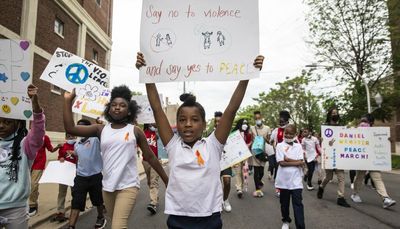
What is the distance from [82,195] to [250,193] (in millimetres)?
5306

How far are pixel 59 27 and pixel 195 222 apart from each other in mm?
17991

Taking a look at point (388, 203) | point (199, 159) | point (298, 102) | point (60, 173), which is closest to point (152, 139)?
point (60, 173)

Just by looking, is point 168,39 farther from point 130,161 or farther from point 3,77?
point 3,77

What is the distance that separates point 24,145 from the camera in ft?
10.00

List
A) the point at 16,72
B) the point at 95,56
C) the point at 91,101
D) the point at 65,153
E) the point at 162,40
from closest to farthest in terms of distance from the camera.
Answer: the point at 162,40 < the point at 16,72 < the point at 91,101 < the point at 65,153 < the point at 95,56

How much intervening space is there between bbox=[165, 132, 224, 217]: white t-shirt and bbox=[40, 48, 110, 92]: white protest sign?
8.76 feet

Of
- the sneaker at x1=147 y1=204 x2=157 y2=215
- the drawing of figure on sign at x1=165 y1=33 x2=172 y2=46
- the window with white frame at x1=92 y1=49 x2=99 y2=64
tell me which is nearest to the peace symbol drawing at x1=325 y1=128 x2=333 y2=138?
the sneaker at x1=147 y1=204 x2=157 y2=215

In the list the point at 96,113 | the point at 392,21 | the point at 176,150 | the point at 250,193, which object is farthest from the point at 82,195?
the point at 392,21

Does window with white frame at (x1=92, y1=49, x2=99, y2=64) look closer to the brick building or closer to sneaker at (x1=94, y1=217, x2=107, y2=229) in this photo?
the brick building

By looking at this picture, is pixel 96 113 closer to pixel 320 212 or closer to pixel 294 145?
pixel 294 145

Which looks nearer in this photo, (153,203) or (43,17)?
(153,203)

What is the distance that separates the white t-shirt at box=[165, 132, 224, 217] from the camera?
98.6 inches

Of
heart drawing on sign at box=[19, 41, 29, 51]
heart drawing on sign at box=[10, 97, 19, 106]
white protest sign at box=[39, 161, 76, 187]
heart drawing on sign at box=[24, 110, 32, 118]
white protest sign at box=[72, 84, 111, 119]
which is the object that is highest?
heart drawing on sign at box=[19, 41, 29, 51]

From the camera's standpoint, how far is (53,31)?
1688 cm
